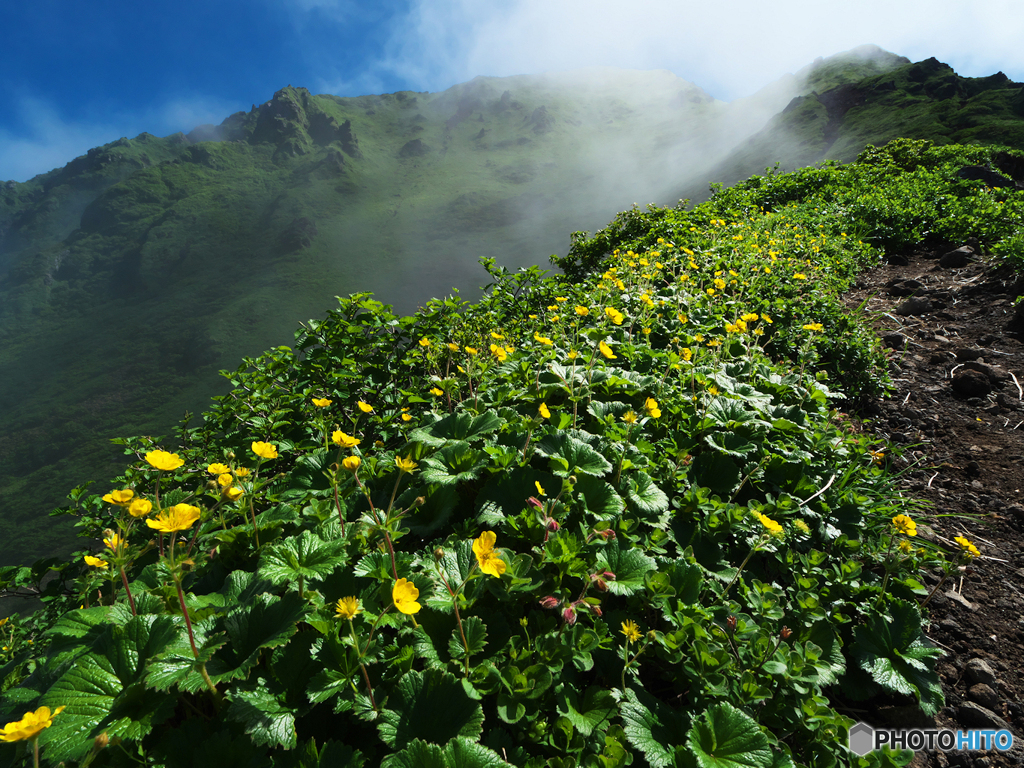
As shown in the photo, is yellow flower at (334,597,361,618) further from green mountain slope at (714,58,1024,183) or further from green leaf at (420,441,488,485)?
green mountain slope at (714,58,1024,183)

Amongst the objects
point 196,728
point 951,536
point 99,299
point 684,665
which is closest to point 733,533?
point 684,665

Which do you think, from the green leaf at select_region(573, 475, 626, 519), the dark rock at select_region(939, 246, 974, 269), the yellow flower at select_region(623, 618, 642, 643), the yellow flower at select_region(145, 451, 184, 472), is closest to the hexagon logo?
the yellow flower at select_region(623, 618, 642, 643)

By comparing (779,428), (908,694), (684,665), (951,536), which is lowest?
(951,536)

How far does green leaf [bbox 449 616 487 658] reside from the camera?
1213 millimetres

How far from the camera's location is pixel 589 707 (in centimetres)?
126

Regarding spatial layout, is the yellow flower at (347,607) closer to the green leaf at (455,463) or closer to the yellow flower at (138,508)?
the green leaf at (455,463)

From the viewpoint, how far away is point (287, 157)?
530ft

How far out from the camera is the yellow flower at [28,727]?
2.80 ft

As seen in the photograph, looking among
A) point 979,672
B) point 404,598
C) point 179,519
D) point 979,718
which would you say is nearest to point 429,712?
point 404,598

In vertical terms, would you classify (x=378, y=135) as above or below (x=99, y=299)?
above

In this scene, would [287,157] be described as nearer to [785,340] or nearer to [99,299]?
[99,299]

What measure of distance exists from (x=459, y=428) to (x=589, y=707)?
1.13m

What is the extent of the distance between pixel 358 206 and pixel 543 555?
512 ft

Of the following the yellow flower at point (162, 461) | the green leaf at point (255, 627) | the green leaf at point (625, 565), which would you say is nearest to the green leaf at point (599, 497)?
the green leaf at point (625, 565)
